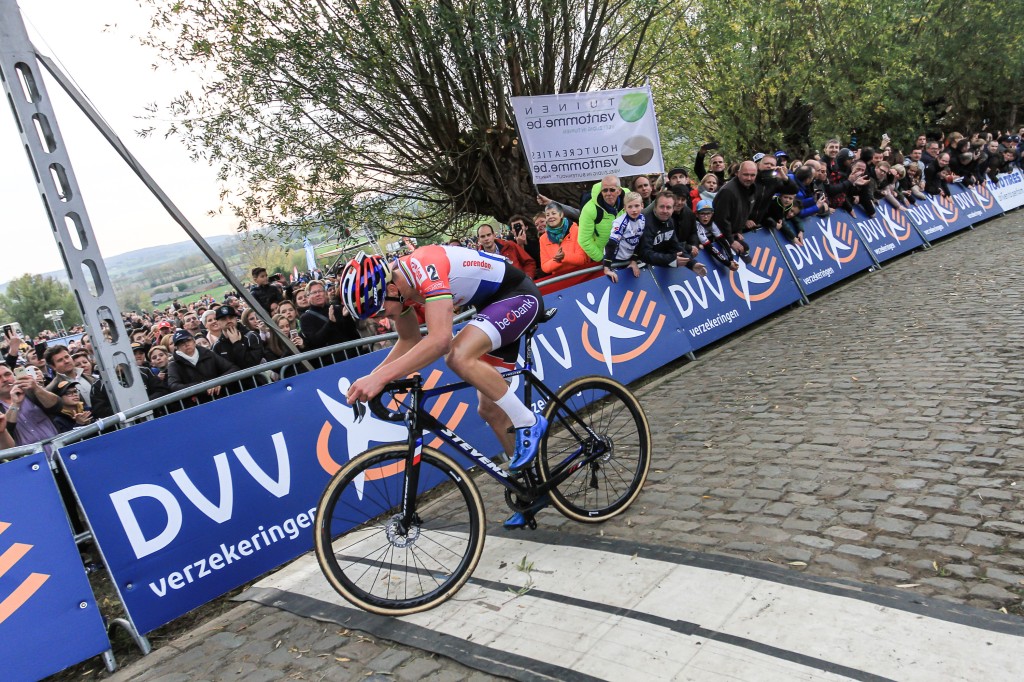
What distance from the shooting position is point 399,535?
3947 millimetres

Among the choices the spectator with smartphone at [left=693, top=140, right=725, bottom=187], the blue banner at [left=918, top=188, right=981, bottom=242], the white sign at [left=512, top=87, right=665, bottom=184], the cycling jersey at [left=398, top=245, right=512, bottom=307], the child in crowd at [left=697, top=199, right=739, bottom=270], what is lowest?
the blue banner at [left=918, top=188, right=981, bottom=242]

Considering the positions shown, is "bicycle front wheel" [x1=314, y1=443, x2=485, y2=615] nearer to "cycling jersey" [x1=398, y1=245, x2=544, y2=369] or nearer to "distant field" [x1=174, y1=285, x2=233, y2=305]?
"cycling jersey" [x1=398, y1=245, x2=544, y2=369]

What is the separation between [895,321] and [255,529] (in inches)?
289

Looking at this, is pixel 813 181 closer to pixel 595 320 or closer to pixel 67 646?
pixel 595 320

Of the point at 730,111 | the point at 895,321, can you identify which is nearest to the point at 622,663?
the point at 895,321

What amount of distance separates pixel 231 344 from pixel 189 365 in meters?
0.57

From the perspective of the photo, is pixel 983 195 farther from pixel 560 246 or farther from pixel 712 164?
pixel 560 246

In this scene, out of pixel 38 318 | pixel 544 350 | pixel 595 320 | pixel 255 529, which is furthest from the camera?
pixel 38 318

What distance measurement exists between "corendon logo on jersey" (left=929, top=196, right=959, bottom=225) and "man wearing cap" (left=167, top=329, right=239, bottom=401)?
48.3 feet

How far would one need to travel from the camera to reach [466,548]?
4.12 m

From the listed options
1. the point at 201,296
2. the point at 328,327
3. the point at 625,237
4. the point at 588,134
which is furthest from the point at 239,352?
the point at 201,296

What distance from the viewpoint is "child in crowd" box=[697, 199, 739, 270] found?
9367 mm

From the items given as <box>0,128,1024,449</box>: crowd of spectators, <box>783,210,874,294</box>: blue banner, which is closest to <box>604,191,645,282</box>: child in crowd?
<box>0,128,1024,449</box>: crowd of spectators

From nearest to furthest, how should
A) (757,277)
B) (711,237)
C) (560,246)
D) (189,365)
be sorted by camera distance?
1. (189,365)
2. (560,246)
3. (711,237)
4. (757,277)
